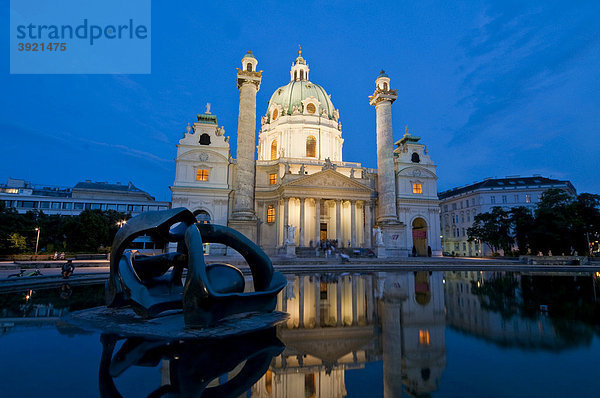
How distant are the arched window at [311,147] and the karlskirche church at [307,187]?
0.17 m

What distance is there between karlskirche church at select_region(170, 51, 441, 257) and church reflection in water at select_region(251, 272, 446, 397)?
24.1m

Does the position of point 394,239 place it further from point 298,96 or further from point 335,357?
point 335,357

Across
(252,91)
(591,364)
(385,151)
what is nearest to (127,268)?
(591,364)

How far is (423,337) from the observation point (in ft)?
20.9

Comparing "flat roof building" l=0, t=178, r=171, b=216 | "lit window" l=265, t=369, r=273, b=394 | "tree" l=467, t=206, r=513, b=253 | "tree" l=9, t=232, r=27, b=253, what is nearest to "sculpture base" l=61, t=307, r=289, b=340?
"lit window" l=265, t=369, r=273, b=394

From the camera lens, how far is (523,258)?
32.8 m

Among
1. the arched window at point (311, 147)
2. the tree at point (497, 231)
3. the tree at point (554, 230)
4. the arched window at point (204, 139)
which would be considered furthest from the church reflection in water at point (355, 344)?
the arched window at point (311, 147)

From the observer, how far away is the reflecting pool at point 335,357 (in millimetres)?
4055

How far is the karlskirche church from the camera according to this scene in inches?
1421

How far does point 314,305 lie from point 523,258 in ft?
108

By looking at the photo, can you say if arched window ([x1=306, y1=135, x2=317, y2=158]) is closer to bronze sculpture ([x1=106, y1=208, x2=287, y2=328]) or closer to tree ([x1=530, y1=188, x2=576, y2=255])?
tree ([x1=530, y1=188, x2=576, y2=255])

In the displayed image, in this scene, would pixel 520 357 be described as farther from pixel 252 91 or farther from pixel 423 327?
pixel 252 91

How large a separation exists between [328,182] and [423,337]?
3669cm

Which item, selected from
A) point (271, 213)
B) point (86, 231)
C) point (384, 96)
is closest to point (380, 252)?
point (271, 213)
